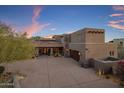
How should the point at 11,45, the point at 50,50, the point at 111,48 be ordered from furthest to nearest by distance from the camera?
the point at 50,50
the point at 111,48
the point at 11,45

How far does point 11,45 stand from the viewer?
6.98 m

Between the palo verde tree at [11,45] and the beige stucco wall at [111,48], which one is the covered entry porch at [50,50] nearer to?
the beige stucco wall at [111,48]

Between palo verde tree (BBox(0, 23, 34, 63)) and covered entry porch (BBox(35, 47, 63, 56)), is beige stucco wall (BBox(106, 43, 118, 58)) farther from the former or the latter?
palo verde tree (BBox(0, 23, 34, 63))

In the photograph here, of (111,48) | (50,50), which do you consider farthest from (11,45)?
(50,50)

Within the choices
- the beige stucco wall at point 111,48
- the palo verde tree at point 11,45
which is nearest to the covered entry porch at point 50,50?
the beige stucco wall at point 111,48

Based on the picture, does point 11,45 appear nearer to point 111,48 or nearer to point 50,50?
point 111,48

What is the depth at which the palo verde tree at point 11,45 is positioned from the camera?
22.4 feet

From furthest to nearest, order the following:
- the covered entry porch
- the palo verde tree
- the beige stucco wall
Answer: the covered entry porch → the beige stucco wall → the palo verde tree

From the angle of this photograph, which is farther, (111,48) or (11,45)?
(111,48)

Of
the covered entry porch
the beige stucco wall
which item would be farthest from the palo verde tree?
the covered entry porch

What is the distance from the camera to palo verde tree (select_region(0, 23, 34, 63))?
6.82 metres

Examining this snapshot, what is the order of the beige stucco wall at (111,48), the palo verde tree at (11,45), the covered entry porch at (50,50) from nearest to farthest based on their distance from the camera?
the palo verde tree at (11,45) → the beige stucco wall at (111,48) → the covered entry porch at (50,50)

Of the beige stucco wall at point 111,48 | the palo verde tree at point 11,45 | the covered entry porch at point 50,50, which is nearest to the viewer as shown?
the palo verde tree at point 11,45

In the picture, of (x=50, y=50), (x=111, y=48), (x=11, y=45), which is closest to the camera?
(x=11, y=45)
